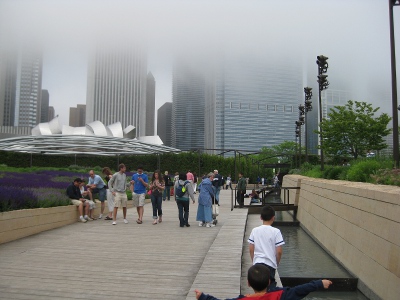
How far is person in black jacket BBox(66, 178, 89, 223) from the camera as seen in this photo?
12070mm

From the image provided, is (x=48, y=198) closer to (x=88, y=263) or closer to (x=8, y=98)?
(x=88, y=263)

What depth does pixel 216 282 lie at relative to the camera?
5.40 metres

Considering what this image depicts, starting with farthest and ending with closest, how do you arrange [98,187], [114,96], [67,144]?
[114,96] < [67,144] < [98,187]

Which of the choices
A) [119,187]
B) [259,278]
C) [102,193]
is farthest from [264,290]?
[102,193]

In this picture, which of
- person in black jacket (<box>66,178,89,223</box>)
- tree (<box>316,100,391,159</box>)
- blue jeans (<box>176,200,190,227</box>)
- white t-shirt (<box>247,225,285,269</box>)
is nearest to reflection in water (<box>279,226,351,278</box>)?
blue jeans (<box>176,200,190,227</box>)

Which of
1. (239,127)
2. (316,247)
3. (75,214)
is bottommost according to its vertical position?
(316,247)

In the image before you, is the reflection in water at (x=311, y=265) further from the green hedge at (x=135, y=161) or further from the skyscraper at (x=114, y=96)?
the skyscraper at (x=114, y=96)

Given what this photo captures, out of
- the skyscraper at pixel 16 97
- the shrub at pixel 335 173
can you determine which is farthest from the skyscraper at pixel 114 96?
the shrub at pixel 335 173

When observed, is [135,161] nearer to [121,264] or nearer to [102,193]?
[102,193]

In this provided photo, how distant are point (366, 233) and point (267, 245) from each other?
134 inches

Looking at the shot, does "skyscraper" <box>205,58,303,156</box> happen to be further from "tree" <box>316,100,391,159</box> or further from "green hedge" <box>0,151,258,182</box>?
"tree" <box>316,100,391,159</box>

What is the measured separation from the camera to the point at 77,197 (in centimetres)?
1241

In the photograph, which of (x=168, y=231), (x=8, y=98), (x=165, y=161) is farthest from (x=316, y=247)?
(x=8, y=98)

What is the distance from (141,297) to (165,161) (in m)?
41.8
